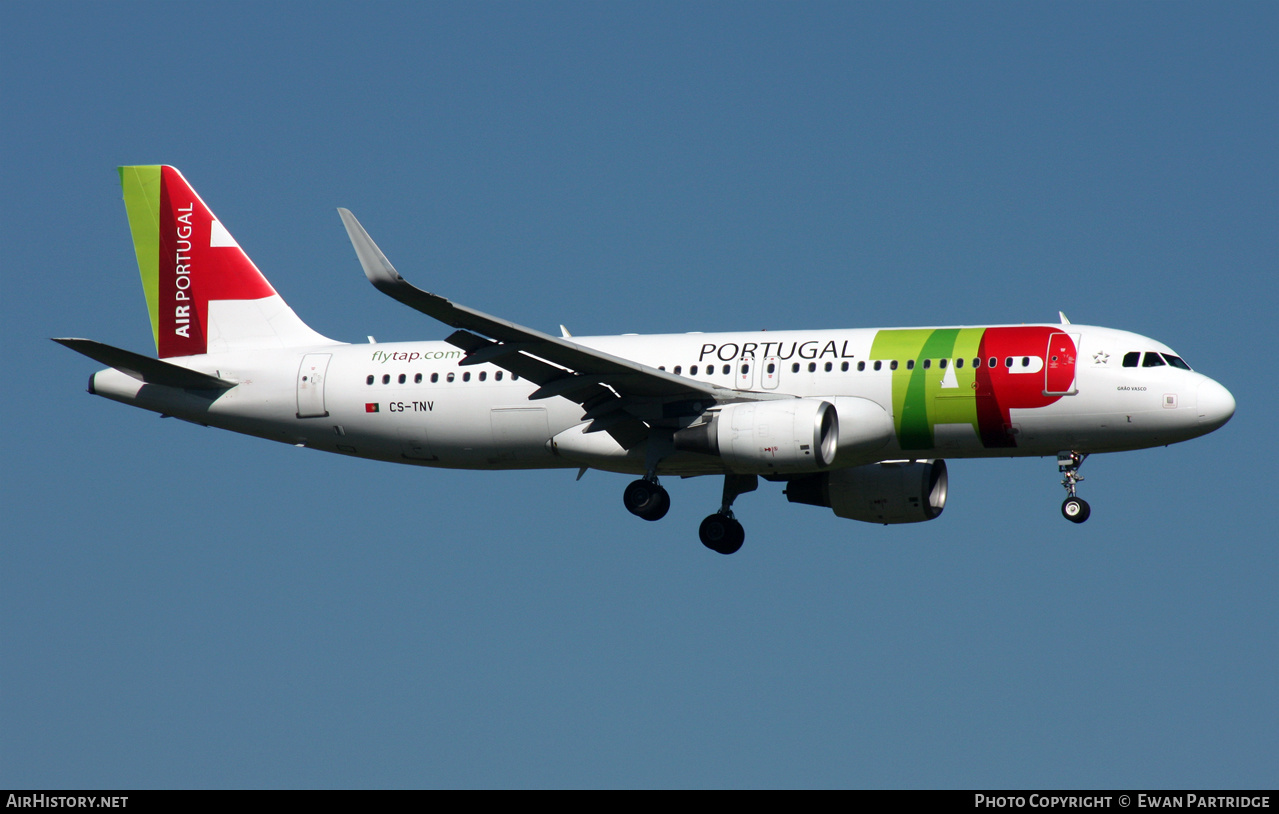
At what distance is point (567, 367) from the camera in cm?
3444

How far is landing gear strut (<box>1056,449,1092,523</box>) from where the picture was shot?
34656mm

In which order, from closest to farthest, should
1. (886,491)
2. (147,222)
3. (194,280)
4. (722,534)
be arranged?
(722,534)
(886,491)
(194,280)
(147,222)

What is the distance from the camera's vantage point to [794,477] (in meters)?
39.5

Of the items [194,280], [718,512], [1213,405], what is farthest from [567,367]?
[1213,405]

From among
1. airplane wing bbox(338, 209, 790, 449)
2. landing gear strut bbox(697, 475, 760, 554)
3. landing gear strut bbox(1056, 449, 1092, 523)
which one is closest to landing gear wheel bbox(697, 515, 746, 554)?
landing gear strut bbox(697, 475, 760, 554)

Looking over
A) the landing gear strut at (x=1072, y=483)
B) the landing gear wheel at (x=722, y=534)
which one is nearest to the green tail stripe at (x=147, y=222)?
the landing gear wheel at (x=722, y=534)

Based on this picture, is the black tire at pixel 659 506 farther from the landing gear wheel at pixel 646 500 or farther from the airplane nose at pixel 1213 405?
the airplane nose at pixel 1213 405

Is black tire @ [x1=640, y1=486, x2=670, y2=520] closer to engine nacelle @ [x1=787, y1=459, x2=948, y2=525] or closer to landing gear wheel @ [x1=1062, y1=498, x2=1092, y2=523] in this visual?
engine nacelle @ [x1=787, y1=459, x2=948, y2=525]

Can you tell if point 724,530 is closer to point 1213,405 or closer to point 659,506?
point 659,506

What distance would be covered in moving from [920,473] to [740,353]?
5563mm

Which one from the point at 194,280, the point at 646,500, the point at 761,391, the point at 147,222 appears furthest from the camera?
the point at 147,222

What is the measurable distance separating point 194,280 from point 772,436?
53.4ft
